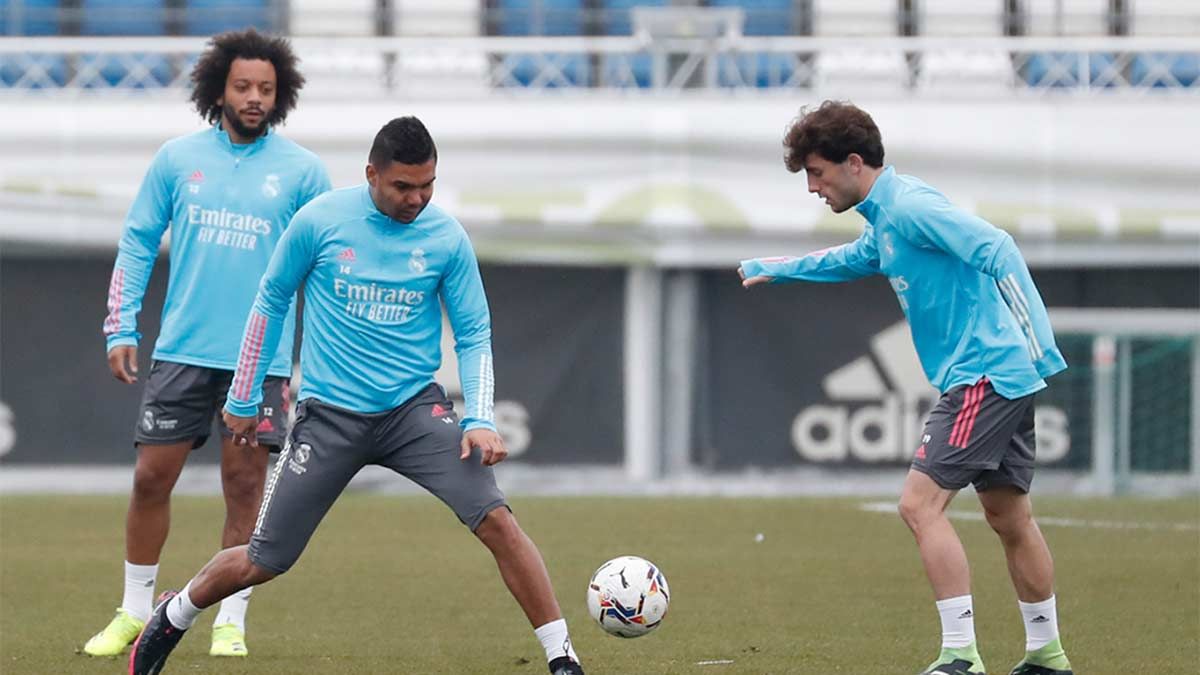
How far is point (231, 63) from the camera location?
7.45 m

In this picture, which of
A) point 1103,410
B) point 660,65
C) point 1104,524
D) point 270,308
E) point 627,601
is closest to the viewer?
point 270,308

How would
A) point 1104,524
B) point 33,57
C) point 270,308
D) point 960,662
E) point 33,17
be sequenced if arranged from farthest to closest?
point 33,17 < point 33,57 < point 1104,524 < point 960,662 < point 270,308

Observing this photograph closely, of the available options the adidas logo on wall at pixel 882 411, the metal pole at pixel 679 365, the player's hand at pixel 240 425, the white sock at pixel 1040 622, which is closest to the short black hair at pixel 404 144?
the player's hand at pixel 240 425

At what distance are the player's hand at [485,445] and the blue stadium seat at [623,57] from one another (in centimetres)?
1227

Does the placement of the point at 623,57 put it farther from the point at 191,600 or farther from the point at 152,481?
the point at 191,600

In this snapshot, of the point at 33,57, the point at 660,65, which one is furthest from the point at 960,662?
the point at 33,57

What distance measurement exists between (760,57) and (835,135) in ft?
43.1

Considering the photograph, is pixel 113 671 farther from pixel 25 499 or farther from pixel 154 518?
pixel 25 499

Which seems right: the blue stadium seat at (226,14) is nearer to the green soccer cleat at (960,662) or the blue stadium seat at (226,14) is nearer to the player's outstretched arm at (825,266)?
the player's outstretched arm at (825,266)

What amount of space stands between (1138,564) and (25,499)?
31.0 ft

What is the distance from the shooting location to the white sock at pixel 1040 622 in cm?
662

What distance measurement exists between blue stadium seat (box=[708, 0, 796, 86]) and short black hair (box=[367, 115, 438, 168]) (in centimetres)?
1175

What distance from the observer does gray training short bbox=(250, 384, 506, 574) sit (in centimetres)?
620

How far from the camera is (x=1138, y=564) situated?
34.6 ft
